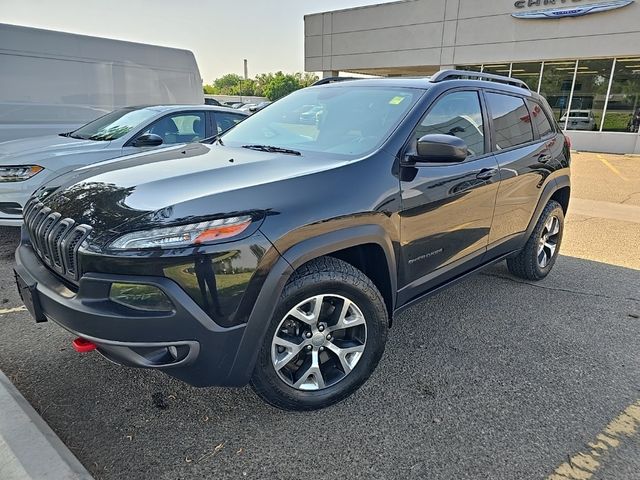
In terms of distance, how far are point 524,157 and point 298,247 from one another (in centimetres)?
251

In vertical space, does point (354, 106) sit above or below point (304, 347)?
above

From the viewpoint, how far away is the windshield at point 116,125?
555 centimetres

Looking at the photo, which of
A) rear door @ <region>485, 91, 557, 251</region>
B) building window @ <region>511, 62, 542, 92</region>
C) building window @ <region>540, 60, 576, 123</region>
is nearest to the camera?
rear door @ <region>485, 91, 557, 251</region>

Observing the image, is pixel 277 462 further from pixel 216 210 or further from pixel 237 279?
pixel 216 210

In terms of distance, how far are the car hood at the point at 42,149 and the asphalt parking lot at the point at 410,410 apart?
6.31ft

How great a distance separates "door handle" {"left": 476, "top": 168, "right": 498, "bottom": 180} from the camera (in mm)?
3148

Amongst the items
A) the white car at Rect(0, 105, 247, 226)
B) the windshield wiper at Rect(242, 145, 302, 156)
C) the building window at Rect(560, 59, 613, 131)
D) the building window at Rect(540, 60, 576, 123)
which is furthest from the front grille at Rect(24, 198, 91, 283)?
the building window at Rect(560, 59, 613, 131)

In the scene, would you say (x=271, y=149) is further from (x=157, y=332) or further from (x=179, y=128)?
(x=179, y=128)

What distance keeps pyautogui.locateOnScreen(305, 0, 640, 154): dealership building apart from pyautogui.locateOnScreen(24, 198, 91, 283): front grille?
19.7m

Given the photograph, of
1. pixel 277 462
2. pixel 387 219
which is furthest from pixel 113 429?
pixel 387 219

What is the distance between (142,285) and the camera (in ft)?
6.00

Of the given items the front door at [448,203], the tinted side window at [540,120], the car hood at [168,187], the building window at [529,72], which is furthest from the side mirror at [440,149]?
the building window at [529,72]

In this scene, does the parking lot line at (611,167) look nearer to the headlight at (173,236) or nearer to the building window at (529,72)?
the building window at (529,72)

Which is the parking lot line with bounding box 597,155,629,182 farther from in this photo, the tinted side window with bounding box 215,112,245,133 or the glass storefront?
the tinted side window with bounding box 215,112,245,133
